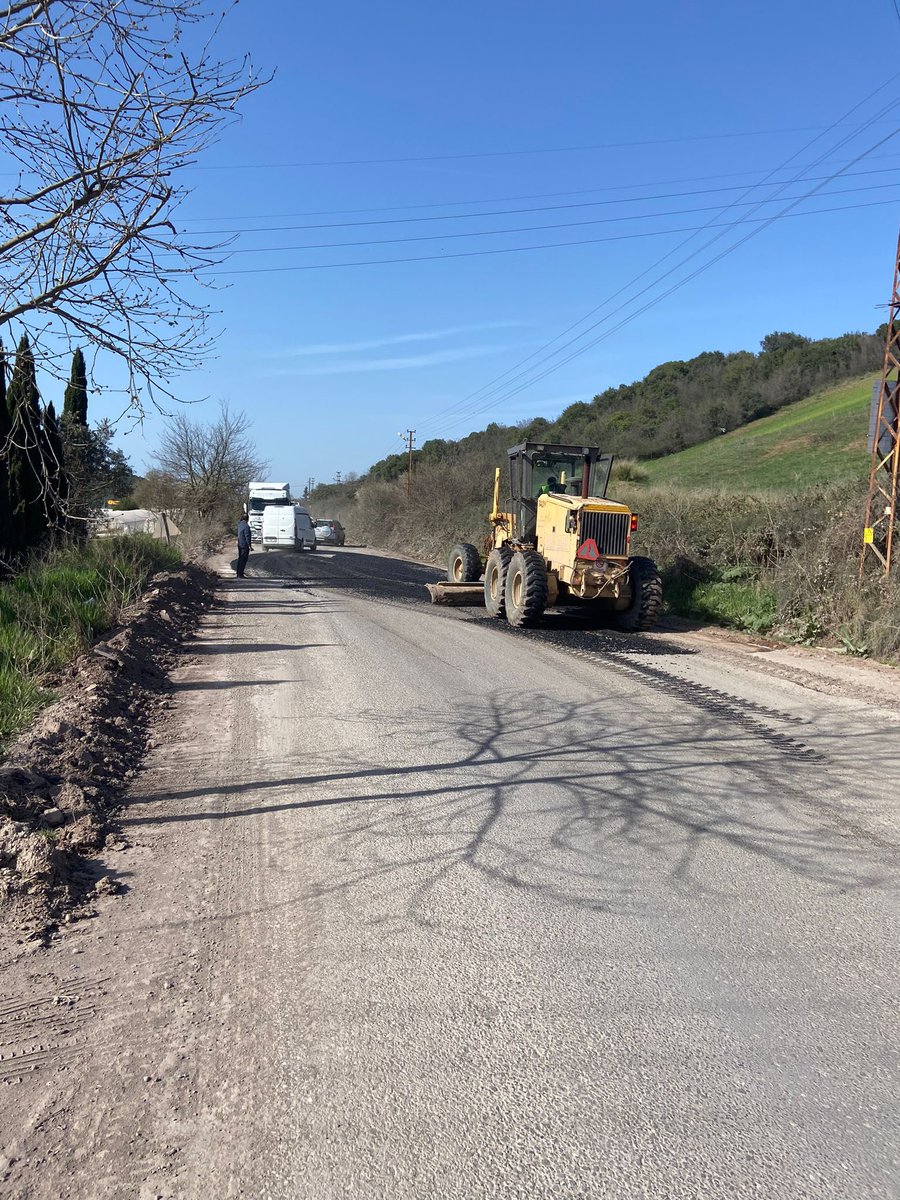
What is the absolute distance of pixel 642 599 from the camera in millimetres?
14117

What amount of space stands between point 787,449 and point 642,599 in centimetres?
2684

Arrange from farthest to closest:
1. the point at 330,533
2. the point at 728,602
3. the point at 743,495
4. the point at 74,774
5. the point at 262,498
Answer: the point at 330,533, the point at 262,498, the point at 743,495, the point at 728,602, the point at 74,774

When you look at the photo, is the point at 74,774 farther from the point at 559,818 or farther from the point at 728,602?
the point at 728,602

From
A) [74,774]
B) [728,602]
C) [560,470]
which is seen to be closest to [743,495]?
[728,602]

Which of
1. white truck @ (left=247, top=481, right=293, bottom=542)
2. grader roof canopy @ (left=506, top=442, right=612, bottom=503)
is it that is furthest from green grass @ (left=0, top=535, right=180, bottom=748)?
white truck @ (left=247, top=481, right=293, bottom=542)

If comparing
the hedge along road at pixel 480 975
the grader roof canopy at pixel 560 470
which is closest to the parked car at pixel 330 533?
the grader roof canopy at pixel 560 470

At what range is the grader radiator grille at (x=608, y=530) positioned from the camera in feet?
45.5

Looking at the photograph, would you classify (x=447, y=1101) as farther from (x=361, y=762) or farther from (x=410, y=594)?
(x=410, y=594)

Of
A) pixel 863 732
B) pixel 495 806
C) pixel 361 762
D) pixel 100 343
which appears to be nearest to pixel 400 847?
pixel 495 806

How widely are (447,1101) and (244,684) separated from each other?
23.5 feet

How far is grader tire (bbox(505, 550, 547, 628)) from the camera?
14242 millimetres

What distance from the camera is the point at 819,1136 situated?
273 cm

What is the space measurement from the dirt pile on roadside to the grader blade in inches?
307

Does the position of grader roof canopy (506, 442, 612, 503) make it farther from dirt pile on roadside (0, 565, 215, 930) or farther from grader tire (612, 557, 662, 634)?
dirt pile on roadside (0, 565, 215, 930)
